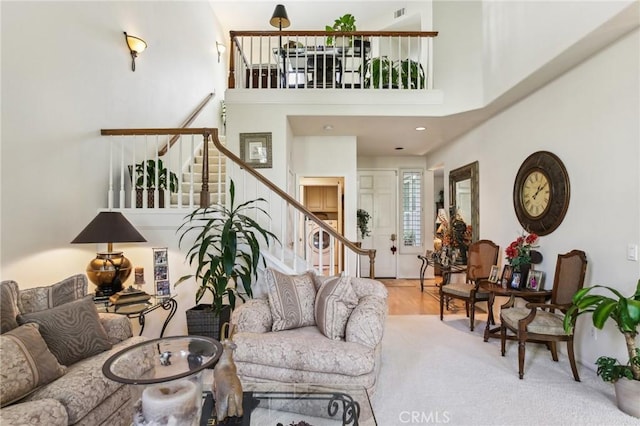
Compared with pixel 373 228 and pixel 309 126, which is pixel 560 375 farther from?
pixel 373 228

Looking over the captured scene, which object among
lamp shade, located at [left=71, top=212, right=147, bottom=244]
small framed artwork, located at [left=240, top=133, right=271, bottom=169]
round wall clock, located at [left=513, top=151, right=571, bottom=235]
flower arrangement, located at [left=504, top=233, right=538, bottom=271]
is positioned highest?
small framed artwork, located at [left=240, top=133, right=271, bottom=169]

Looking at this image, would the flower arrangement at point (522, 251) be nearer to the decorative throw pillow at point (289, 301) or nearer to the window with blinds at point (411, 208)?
the decorative throw pillow at point (289, 301)

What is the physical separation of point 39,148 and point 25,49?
717mm

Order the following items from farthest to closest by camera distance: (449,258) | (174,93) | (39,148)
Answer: (449,258) < (174,93) < (39,148)

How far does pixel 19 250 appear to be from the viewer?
7.79ft

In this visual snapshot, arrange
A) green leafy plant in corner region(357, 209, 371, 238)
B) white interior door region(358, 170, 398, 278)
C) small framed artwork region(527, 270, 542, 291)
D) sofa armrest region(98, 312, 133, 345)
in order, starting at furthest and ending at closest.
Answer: white interior door region(358, 170, 398, 278) → green leafy plant in corner region(357, 209, 371, 238) → small framed artwork region(527, 270, 542, 291) → sofa armrest region(98, 312, 133, 345)

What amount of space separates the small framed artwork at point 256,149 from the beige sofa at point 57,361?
2548mm

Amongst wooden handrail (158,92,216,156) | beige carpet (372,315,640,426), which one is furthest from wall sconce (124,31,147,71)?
beige carpet (372,315,640,426)

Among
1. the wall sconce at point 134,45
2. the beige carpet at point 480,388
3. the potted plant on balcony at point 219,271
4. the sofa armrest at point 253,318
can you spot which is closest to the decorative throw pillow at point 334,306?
the sofa armrest at point 253,318

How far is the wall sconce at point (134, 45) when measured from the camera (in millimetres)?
3709

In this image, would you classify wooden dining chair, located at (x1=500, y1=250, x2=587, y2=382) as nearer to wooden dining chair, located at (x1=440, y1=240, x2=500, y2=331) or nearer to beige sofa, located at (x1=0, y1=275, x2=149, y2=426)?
wooden dining chair, located at (x1=440, y1=240, x2=500, y2=331)

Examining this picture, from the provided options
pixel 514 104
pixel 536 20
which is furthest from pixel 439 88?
pixel 536 20

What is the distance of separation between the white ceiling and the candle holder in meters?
3.43

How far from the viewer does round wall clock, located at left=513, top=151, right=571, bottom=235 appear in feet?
10.5
